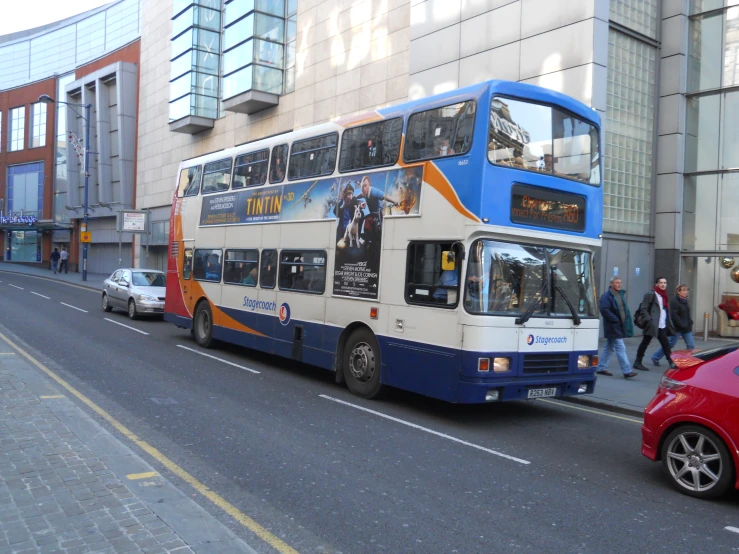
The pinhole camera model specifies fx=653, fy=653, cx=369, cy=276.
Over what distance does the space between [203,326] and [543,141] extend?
9217mm

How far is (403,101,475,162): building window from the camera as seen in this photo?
8336 millimetres

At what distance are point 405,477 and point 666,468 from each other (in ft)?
8.07

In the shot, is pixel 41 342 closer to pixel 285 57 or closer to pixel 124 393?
pixel 124 393

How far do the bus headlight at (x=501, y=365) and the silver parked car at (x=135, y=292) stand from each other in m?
14.2

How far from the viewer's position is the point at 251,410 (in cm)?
874

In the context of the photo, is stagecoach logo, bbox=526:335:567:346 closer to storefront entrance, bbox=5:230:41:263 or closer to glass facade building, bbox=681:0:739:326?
glass facade building, bbox=681:0:739:326

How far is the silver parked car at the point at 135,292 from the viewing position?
19.8 metres

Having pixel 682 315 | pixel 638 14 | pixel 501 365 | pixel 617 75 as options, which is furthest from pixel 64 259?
pixel 501 365

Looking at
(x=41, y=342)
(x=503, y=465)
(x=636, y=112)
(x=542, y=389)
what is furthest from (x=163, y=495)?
(x=636, y=112)

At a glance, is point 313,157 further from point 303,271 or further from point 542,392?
point 542,392

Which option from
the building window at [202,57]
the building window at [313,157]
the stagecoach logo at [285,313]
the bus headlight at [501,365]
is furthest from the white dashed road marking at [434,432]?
the building window at [202,57]

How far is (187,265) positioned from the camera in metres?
15.7

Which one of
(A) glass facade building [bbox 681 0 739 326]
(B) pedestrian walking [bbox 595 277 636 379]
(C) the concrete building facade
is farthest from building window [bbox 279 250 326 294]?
(A) glass facade building [bbox 681 0 739 326]

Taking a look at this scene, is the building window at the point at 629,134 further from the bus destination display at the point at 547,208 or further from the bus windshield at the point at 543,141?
the bus destination display at the point at 547,208
